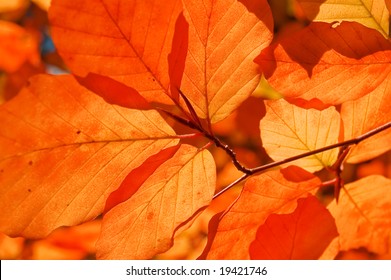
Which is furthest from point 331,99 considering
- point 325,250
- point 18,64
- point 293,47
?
point 18,64

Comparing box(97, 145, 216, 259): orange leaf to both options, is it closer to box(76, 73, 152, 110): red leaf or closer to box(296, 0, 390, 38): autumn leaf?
box(76, 73, 152, 110): red leaf

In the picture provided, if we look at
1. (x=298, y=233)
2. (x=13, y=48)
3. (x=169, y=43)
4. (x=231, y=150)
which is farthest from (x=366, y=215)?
(x=13, y=48)

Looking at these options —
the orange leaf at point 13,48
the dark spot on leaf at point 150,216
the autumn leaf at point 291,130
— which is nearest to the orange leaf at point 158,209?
the dark spot on leaf at point 150,216

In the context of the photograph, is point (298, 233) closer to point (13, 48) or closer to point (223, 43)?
point (223, 43)

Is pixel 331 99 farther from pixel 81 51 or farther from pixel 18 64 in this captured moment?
pixel 18 64

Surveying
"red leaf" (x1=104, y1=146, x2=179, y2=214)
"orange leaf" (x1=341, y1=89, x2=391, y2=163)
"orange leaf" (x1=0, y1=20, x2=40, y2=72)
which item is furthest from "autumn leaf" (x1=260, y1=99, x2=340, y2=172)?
"orange leaf" (x1=0, y1=20, x2=40, y2=72)
